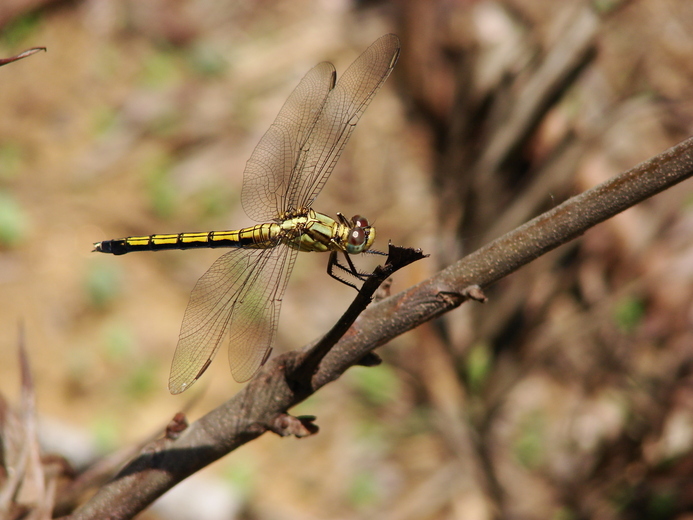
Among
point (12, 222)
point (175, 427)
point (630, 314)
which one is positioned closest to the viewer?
point (175, 427)

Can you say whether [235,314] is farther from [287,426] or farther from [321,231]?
[287,426]

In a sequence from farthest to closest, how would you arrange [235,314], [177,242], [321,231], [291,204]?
[177,242], [291,204], [321,231], [235,314]

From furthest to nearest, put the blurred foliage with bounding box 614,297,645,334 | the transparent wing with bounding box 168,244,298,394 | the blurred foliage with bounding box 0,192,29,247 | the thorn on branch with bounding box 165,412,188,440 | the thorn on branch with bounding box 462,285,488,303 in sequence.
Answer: the blurred foliage with bounding box 0,192,29,247, the blurred foliage with bounding box 614,297,645,334, the transparent wing with bounding box 168,244,298,394, the thorn on branch with bounding box 165,412,188,440, the thorn on branch with bounding box 462,285,488,303

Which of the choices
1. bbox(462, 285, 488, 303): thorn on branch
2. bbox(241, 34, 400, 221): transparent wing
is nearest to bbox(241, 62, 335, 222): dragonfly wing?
bbox(241, 34, 400, 221): transparent wing

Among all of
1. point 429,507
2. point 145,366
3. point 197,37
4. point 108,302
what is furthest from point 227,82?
point 429,507

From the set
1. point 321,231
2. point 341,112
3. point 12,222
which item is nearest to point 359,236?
point 321,231

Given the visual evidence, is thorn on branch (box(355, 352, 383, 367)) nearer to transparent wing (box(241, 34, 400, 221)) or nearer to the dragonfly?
the dragonfly
